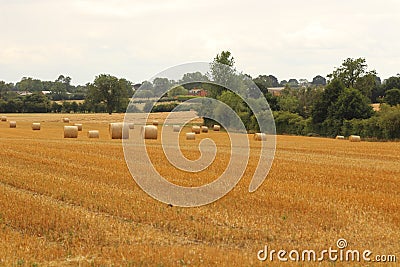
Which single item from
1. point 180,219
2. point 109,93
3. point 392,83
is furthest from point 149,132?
point 392,83

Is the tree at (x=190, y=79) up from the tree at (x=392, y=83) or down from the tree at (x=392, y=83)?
down

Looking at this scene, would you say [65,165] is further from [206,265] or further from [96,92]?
[96,92]

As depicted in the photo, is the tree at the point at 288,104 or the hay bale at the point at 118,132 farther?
the tree at the point at 288,104

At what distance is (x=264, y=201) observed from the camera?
12.4 metres

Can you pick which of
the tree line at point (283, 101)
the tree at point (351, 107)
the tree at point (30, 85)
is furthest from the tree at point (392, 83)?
the tree at point (30, 85)

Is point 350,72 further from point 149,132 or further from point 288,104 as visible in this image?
point 149,132

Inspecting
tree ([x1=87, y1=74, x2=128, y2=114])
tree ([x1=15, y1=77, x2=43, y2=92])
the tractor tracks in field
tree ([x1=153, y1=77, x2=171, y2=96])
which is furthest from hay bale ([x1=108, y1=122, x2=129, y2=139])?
tree ([x1=15, y1=77, x2=43, y2=92])

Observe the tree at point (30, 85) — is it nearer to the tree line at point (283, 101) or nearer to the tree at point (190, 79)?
the tree line at point (283, 101)

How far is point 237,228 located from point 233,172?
7.61 metres

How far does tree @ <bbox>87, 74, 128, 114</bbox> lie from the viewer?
86.0m

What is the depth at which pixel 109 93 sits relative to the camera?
87.9 meters

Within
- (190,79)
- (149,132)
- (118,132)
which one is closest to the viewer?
(190,79)

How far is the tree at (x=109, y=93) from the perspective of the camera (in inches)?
3386

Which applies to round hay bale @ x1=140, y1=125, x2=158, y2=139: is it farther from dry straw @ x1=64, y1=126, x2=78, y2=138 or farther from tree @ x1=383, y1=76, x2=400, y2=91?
→ tree @ x1=383, y1=76, x2=400, y2=91
